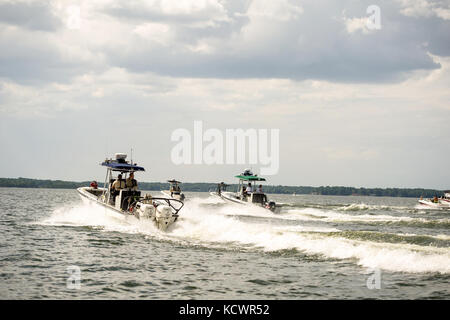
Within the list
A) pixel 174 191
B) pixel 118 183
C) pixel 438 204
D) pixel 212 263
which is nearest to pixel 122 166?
pixel 118 183

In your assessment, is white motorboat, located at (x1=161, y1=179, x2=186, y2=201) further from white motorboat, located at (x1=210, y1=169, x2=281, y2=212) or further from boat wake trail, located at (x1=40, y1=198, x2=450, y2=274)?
boat wake trail, located at (x1=40, y1=198, x2=450, y2=274)

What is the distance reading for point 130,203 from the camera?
25.2 metres

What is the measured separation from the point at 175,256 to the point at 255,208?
23979 mm

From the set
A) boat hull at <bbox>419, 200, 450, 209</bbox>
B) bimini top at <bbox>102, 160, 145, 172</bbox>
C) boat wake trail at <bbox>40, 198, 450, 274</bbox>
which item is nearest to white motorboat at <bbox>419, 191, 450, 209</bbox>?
boat hull at <bbox>419, 200, 450, 209</bbox>

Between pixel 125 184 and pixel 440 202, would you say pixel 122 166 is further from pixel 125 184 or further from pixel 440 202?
pixel 440 202

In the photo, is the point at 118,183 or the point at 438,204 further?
the point at 438,204

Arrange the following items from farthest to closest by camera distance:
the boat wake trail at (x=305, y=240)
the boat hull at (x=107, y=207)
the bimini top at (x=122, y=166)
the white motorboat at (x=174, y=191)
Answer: the white motorboat at (x=174, y=191) < the bimini top at (x=122, y=166) < the boat hull at (x=107, y=207) < the boat wake trail at (x=305, y=240)

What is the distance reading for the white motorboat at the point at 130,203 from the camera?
2262cm

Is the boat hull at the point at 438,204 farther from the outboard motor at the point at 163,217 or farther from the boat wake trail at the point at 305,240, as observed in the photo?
the outboard motor at the point at 163,217

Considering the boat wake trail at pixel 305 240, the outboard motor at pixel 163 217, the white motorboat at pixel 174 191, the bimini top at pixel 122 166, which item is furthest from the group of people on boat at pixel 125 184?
the white motorboat at pixel 174 191

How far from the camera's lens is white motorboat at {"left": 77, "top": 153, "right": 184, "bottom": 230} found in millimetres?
22625

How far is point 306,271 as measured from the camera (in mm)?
14406
